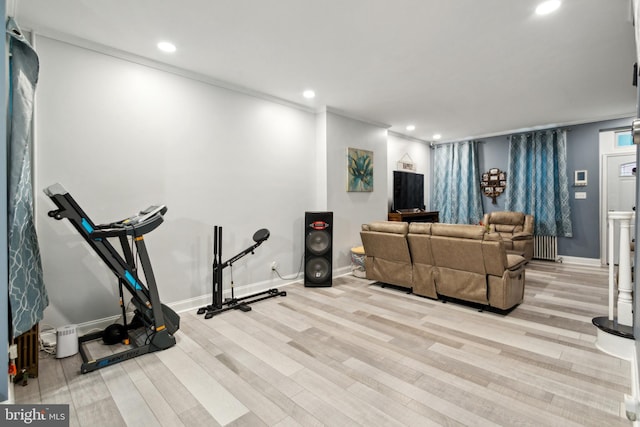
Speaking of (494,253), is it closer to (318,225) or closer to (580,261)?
(318,225)

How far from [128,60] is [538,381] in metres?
4.31

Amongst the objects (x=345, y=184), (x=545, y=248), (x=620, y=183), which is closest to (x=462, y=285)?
(x=345, y=184)

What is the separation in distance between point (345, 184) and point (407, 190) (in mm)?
2197

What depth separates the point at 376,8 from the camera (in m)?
2.32

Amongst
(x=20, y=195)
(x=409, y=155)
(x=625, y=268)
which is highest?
(x=409, y=155)

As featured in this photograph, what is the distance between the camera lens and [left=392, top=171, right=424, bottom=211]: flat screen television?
6312 mm

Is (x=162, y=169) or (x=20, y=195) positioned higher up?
(x=162, y=169)

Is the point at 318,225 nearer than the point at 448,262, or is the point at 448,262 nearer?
the point at 448,262

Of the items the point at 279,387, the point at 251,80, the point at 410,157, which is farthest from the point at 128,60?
the point at 410,157

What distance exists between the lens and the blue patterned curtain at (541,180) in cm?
572

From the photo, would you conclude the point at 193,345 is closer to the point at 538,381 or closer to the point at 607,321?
the point at 538,381

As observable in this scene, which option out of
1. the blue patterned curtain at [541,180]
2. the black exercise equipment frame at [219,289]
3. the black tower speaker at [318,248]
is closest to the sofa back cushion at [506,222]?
the blue patterned curtain at [541,180]

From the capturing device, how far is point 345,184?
4965 mm

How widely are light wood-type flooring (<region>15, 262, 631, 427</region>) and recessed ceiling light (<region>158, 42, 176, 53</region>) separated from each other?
104 inches
